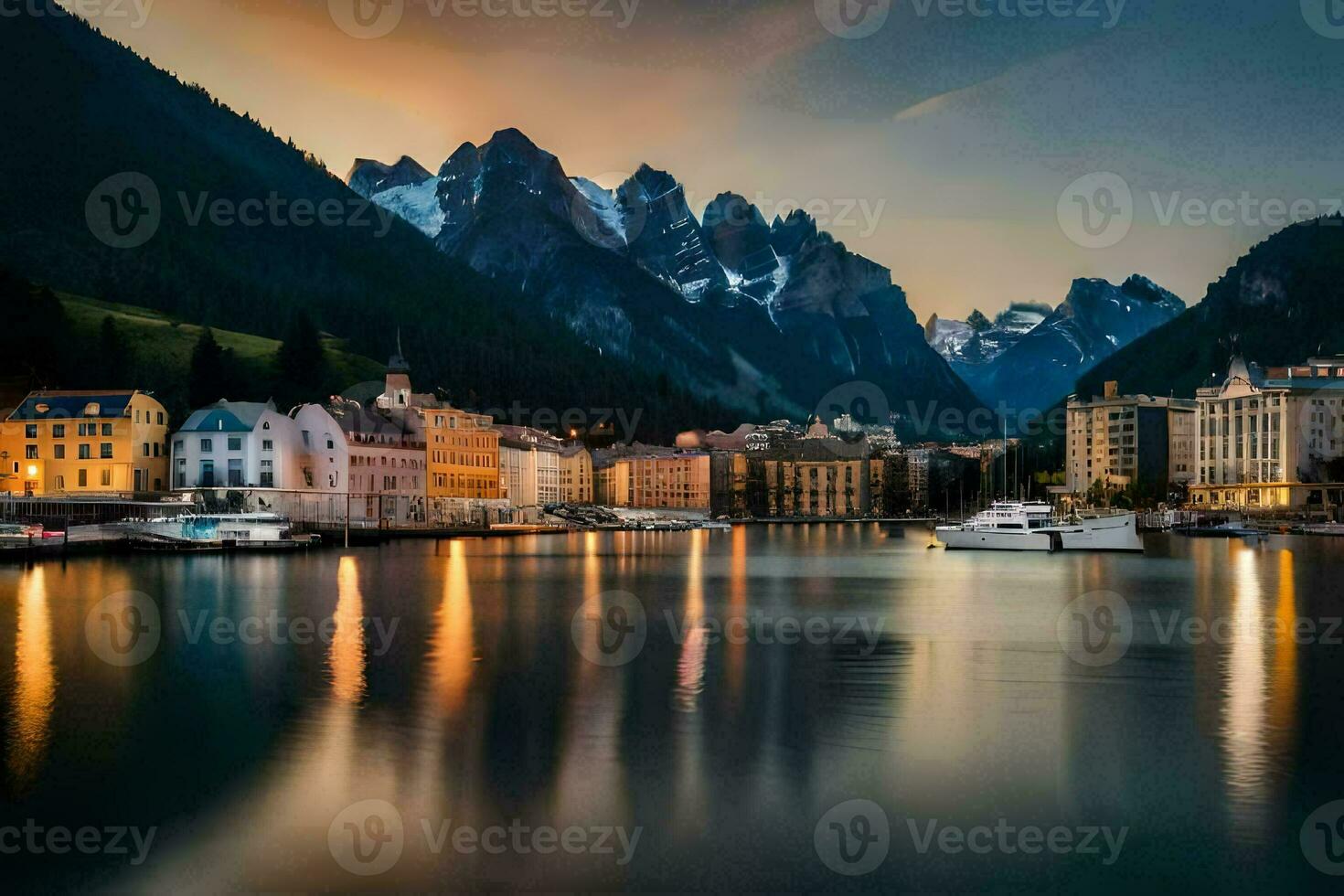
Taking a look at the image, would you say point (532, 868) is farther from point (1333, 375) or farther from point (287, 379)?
point (1333, 375)

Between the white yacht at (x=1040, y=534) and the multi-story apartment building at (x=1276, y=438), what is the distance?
223 ft

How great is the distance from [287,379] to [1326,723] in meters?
126

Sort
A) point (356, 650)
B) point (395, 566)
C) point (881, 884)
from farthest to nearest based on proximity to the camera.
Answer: point (395, 566), point (356, 650), point (881, 884)

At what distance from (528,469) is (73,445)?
73.5 metres

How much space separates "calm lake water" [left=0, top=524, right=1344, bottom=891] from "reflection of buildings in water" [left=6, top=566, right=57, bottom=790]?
13cm

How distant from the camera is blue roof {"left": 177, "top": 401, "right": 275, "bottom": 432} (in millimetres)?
106375

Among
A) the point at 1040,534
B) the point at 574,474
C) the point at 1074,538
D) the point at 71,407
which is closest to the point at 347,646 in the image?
the point at 71,407

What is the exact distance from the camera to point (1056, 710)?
29.9 metres

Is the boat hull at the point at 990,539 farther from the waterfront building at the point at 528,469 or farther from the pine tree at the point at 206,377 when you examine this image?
the pine tree at the point at 206,377

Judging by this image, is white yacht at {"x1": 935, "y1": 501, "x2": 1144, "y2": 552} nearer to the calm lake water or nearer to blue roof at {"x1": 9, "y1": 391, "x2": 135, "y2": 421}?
the calm lake water

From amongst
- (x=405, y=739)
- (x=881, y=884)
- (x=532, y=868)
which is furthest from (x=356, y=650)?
(x=881, y=884)

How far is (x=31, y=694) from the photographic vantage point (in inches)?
1239

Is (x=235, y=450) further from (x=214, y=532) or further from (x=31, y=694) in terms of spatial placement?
(x=31, y=694)

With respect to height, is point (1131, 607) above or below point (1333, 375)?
below
